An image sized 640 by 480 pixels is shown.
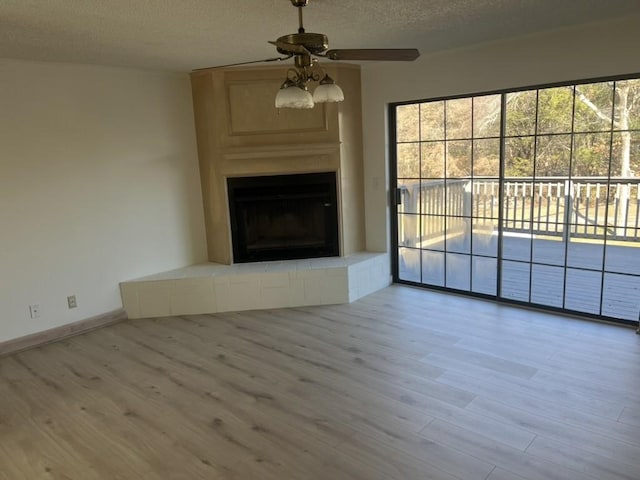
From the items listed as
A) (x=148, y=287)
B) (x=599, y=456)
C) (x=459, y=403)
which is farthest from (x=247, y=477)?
(x=148, y=287)

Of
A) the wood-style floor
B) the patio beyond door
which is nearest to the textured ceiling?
the patio beyond door

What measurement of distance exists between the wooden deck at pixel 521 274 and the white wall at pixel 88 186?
8.31 feet

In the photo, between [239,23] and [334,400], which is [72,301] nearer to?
[334,400]

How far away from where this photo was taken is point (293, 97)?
95.7 inches

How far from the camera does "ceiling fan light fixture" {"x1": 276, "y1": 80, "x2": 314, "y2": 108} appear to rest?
2.43 m

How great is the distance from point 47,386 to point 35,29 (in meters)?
2.33

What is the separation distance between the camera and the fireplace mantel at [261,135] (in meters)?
4.51

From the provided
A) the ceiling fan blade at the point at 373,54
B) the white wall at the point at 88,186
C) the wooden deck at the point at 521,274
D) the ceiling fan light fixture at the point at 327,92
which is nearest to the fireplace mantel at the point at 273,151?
the white wall at the point at 88,186

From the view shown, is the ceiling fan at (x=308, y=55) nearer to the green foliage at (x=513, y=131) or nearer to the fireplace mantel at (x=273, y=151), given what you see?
the fireplace mantel at (x=273, y=151)

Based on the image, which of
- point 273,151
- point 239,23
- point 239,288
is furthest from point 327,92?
point 239,288

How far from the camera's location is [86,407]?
9.49 feet

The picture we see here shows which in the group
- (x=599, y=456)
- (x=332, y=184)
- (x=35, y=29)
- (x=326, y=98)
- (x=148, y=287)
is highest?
(x=35, y=29)

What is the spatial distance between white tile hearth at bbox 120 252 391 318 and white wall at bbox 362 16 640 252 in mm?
752

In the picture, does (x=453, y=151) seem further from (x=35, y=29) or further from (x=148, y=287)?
(x=35, y=29)
